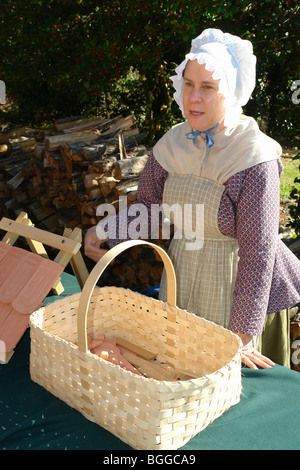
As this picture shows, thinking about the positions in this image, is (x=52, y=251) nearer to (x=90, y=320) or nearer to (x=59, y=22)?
(x=59, y=22)

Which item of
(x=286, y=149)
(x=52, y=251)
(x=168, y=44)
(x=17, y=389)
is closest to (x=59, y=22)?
(x=168, y=44)

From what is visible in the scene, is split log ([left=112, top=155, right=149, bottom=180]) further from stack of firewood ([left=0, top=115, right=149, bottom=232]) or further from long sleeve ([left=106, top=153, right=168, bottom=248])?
long sleeve ([left=106, top=153, right=168, bottom=248])

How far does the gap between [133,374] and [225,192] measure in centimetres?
86

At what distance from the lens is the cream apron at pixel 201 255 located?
6.86 ft

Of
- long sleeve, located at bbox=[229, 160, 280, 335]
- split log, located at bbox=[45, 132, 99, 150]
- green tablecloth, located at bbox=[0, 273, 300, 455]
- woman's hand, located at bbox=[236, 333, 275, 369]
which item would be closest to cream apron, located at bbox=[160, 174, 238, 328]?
long sleeve, located at bbox=[229, 160, 280, 335]

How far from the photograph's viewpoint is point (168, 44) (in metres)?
5.07

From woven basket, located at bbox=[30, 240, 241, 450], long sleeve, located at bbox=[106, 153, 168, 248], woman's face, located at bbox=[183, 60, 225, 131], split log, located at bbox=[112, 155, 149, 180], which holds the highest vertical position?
woman's face, located at bbox=[183, 60, 225, 131]

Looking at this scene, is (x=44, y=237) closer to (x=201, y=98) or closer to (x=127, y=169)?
(x=201, y=98)

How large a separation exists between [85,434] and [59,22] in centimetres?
473

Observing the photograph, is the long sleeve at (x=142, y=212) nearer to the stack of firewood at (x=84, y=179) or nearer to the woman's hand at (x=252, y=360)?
the woman's hand at (x=252, y=360)

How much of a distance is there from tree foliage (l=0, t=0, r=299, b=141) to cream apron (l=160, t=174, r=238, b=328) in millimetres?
2095

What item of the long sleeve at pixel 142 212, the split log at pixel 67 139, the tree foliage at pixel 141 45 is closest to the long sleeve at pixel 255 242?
the long sleeve at pixel 142 212

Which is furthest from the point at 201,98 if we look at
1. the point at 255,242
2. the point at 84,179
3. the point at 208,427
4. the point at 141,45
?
the point at 141,45

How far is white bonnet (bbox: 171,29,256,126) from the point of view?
1.81 m
